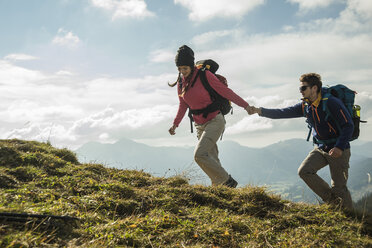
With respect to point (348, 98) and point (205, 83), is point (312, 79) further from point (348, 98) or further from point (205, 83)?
point (205, 83)

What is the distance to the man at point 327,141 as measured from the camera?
18.3 feet

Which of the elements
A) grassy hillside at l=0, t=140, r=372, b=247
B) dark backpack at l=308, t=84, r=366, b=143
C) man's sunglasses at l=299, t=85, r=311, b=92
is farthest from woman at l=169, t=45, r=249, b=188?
dark backpack at l=308, t=84, r=366, b=143

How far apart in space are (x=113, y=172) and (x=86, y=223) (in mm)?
3315

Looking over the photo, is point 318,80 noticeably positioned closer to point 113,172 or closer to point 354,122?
point 354,122

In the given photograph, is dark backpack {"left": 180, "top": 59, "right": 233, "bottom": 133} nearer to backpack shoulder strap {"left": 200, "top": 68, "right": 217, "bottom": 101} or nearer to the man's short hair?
backpack shoulder strap {"left": 200, "top": 68, "right": 217, "bottom": 101}

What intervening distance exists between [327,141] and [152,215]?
13.5 ft

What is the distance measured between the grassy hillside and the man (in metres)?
0.81

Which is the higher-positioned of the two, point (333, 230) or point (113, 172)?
point (113, 172)

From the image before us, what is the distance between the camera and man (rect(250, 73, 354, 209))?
558 centimetres

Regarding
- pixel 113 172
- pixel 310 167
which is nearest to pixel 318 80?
pixel 310 167

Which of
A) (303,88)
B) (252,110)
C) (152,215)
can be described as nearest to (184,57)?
(252,110)

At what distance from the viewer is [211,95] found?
24.6ft

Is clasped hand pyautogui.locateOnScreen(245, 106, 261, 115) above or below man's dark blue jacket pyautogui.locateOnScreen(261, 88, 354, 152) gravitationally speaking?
above

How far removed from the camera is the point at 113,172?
7012 millimetres
